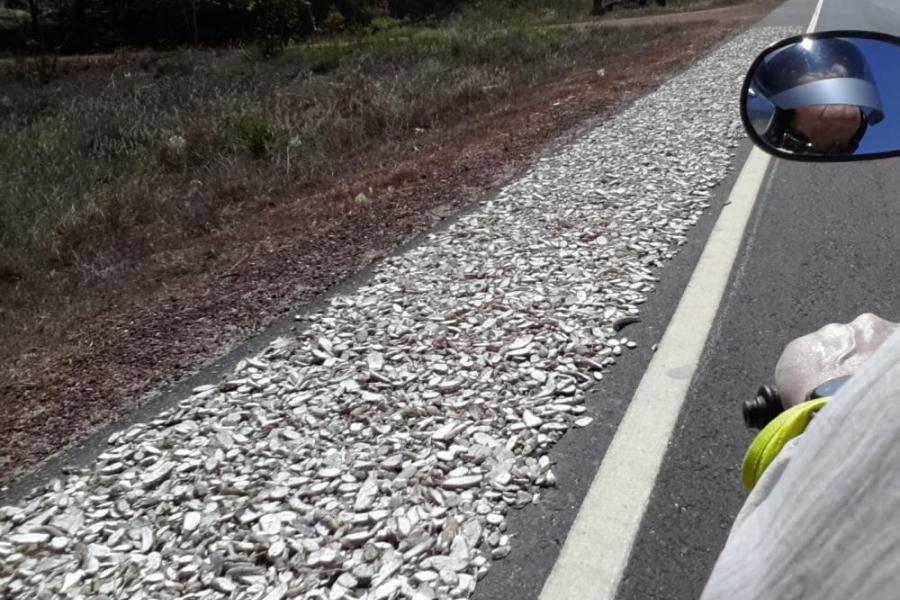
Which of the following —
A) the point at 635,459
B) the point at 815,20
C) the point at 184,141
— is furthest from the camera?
the point at 815,20

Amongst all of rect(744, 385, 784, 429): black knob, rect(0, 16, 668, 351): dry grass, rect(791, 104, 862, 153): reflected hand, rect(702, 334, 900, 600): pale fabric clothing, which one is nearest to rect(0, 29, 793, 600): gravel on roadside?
rect(744, 385, 784, 429): black knob

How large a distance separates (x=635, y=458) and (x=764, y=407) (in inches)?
38.7

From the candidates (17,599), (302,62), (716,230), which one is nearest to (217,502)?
(17,599)

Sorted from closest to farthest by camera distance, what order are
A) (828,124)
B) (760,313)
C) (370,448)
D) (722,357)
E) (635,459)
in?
(828,124) → (635,459) → (370,448) → (722,357) → (760,313)

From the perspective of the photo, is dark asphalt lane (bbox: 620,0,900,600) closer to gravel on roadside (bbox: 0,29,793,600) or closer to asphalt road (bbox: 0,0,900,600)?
asphalt road (bbox: 0,0,900,600)

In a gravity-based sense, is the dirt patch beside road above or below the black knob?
below

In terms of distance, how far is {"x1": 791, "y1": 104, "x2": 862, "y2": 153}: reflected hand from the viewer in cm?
204

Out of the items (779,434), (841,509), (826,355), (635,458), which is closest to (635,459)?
(635,458)

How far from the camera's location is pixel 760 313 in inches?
148

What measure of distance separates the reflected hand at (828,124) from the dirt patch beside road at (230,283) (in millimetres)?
2670

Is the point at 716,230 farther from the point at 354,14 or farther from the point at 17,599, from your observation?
the point at 354,14

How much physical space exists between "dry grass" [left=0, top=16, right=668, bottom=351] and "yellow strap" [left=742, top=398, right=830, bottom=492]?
4.42 m

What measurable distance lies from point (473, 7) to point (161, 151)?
31379mm

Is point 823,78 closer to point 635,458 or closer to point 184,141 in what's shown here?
point 635,458
